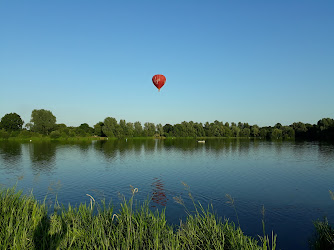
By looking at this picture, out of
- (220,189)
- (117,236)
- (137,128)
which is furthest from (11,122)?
(117,236)

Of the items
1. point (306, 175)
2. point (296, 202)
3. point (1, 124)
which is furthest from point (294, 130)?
point (1, 124)

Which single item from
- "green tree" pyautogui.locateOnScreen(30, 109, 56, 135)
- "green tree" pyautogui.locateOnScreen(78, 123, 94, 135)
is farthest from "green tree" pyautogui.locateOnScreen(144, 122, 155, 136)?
"green tree" pyautogui.locateOnScreen(30, 109, 56, 135)

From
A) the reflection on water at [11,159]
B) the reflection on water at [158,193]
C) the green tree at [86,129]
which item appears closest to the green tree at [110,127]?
the green tree at [86,129]

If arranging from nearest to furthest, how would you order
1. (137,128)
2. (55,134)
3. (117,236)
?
(117,236), (55,134), (137,128)

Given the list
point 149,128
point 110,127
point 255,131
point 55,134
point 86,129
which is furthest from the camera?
point 255,131

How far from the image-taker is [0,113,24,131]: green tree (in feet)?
397

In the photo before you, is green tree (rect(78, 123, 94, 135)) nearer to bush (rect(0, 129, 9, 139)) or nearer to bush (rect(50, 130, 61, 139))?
bush (rect(50, 130, 61, 139))

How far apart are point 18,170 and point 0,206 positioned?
26.2 metres

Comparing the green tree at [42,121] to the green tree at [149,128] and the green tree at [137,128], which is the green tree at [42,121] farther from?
the green tree at [149,128]

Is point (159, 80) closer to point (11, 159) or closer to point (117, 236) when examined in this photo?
point (11, 159)

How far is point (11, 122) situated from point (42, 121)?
72.7ft

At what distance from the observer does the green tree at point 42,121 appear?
11356 cm

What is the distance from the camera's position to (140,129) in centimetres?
14038

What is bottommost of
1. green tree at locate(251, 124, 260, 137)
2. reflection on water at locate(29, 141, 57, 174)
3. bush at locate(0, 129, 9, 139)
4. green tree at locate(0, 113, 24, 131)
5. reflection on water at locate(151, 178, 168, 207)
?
reflection on water at locate(151, 178, 168, 207)
